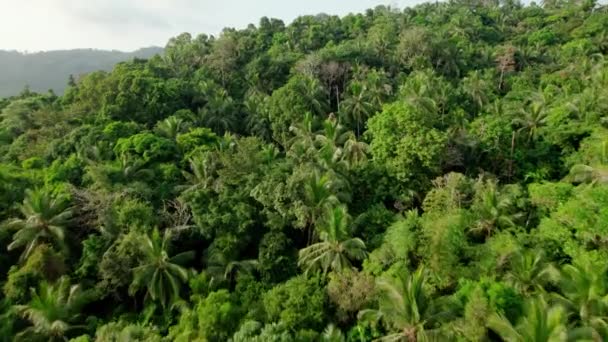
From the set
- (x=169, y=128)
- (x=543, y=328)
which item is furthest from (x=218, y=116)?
(x=543, y=328)

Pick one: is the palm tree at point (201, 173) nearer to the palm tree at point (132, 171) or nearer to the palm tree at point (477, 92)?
the palm tree at point (132, 171)

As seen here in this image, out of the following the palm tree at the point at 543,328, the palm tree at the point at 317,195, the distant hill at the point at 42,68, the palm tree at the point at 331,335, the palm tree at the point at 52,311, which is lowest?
the palm tree at the point at 331,335

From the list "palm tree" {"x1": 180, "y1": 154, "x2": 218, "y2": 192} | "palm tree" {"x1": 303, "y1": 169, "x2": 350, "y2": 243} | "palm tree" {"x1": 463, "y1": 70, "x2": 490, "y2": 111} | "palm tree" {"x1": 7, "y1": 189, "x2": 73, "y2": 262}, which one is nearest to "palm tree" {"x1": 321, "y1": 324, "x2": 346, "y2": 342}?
"palm tree" {"x1": 303, "y1": 169, "x2": 350, "y2": 243}

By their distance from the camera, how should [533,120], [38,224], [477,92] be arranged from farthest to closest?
[477,92] → [533,120] → [38,224]

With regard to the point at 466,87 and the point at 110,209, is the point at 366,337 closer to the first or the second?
the point at 110,209

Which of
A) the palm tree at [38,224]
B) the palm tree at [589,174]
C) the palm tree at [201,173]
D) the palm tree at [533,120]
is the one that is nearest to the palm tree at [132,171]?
the palm tree at [201,173]

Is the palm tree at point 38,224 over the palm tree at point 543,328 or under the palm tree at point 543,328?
over

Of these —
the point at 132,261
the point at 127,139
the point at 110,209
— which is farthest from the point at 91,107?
the point at 132,261

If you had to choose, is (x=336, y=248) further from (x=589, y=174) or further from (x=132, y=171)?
(x=589, y=174)
